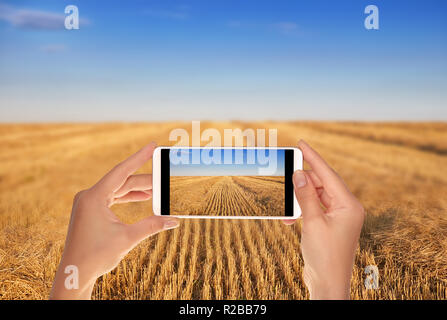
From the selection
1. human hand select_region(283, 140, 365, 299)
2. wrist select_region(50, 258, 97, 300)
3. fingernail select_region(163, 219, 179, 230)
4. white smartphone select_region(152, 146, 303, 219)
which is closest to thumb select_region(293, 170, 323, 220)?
human hand select_region(283, 140, 365, 299)

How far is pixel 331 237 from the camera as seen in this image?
2178 millimetres

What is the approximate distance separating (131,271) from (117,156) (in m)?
11.4

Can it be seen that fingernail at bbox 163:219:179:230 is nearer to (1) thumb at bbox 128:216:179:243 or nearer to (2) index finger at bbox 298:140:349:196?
(1) thumb at bbox 128:216:179:243

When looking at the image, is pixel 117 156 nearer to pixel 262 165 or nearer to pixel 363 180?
pixel 363 180

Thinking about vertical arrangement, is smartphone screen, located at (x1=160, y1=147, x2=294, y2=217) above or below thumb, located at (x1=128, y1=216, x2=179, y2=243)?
above

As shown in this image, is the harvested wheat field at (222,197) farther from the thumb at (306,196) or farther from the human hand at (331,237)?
the human hand at (331,237)

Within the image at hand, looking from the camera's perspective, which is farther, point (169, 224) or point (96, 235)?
point (169, 224)

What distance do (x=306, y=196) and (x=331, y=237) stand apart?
28cm

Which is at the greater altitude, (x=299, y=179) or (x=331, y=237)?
(x=299, y=179)

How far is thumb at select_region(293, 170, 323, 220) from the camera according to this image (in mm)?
2223

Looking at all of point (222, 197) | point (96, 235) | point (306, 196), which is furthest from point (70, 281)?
point (306, 196)

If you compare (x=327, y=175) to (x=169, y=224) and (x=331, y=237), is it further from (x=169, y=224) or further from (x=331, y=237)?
(x=169, y=224)

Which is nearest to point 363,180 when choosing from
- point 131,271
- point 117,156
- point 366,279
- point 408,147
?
point 366,279
